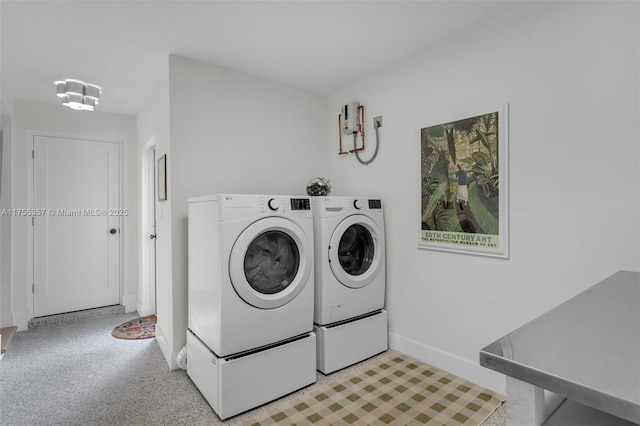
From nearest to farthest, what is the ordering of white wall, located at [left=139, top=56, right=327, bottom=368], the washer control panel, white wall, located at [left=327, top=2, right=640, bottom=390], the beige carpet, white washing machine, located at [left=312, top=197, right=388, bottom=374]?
white wall, located at [left=327, top=2, right=640, bottom=390] < the beige carpet < the washer control panel < white washing machine, located at [left=312, top=197, right=388, bottom=374] < white wall, located at [left=139, top=56, right=327, bottom=368]

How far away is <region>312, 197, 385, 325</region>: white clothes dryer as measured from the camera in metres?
2.37

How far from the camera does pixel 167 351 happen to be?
256cm

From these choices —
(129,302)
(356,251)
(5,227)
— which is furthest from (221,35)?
(129,302)

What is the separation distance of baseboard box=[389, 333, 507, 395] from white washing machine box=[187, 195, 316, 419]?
843 mm

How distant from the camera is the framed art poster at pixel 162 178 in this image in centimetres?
262

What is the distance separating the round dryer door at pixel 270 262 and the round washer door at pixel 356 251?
0.97ft

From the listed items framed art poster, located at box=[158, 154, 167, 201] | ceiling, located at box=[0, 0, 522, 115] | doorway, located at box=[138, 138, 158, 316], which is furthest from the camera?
doorway, located at box=[138, 138, 158, 316]

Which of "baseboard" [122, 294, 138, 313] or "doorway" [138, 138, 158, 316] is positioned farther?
"baseboard" [122, 294, 138, 313]

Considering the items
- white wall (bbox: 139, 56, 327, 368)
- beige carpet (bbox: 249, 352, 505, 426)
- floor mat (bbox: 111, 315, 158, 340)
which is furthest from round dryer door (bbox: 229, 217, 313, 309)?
floor mat (bbox: 111, 315, 158, 340)

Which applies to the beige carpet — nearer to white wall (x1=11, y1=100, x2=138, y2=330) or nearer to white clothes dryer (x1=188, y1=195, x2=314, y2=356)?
white clothes dryer (x1=188, y1=195, x2=314, y2=356)

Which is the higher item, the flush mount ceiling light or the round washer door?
the flush mount ceiling light

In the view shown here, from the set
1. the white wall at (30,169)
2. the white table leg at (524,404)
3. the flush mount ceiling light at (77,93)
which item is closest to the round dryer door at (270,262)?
the white table leg at (524,404)

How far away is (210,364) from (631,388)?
1982 millimetres

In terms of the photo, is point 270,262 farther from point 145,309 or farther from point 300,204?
point 145,309
